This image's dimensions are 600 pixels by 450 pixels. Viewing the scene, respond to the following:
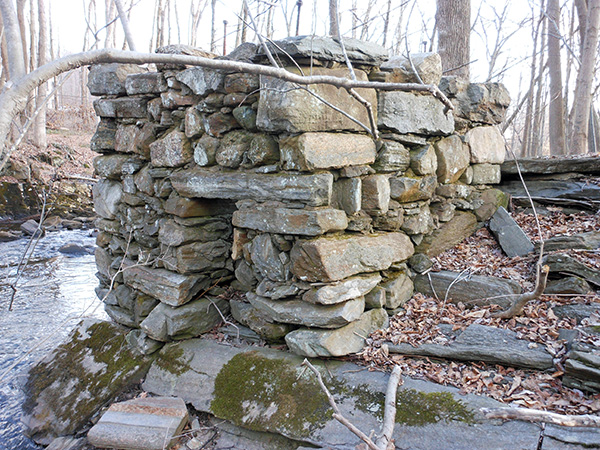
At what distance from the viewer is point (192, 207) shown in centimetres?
399

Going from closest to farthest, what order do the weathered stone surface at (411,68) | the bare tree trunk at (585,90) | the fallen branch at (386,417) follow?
1. the fallen branch at (386,417)
2. the weathered stone surface at (411,68)
3. the bare tree trunk at (585,90)

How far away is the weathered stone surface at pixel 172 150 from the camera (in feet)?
12.9

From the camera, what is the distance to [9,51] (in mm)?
1374

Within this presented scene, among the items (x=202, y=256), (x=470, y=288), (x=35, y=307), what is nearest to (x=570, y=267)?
(x=470, y=288)

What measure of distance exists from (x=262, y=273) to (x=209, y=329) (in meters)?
0.93

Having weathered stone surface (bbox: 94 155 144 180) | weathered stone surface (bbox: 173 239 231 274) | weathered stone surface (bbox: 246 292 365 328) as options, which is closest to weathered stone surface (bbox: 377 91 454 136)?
weathered stone surface (bbox: 246 292 365 328)

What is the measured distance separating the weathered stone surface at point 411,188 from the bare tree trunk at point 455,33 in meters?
3.23

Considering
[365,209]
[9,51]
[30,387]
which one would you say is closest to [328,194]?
[365,209]

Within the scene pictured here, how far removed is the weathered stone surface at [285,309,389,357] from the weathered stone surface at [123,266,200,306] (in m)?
1.16

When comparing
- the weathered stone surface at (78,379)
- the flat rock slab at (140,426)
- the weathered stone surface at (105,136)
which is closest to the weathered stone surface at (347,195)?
the flat rock slab at (140,426)

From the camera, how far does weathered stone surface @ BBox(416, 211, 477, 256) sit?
4.18 meters

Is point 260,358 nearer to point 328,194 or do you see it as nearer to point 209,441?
point 209,441

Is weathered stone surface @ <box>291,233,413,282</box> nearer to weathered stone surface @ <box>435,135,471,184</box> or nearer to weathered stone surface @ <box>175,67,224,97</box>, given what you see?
weathered stone surface @ <box>435,135,471,184</box>

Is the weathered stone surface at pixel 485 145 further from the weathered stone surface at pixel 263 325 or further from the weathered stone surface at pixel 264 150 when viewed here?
the weathered stone surface at pixel 263 325
